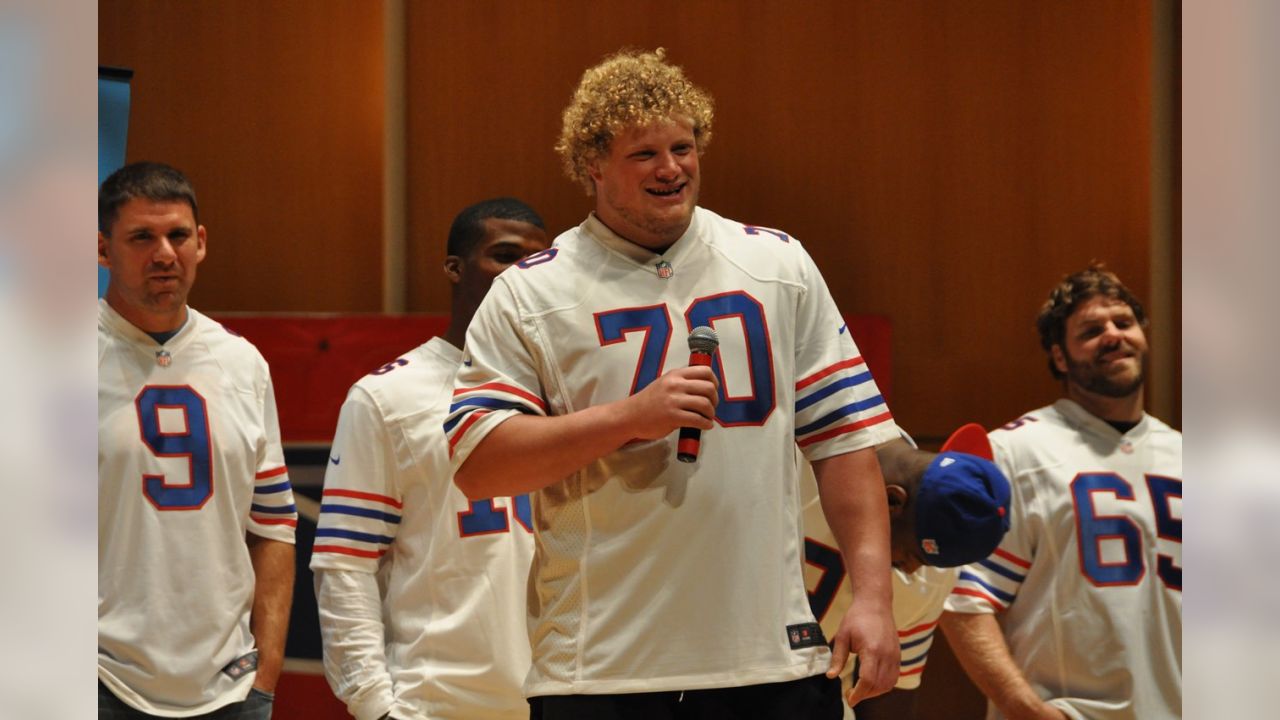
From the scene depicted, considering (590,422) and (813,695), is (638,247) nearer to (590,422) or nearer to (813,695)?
(590,422)

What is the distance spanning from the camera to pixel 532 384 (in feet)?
6.95

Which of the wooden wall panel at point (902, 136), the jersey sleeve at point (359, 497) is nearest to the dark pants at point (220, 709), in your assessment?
the jersey sleeve at point (359, 497)

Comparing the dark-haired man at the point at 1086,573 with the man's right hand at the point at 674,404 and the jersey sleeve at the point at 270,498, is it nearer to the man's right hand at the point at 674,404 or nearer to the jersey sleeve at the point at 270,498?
the jersey sleeve at the point at 270,498

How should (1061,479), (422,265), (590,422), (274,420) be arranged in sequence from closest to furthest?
1. (590,422)
2. (274,420)
3. (1061,479)
4. (422,265)

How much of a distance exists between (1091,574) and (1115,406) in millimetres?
518

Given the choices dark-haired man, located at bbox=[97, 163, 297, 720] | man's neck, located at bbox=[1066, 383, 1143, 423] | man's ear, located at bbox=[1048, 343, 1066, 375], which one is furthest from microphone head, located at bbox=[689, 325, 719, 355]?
man's ear, located at bbox=[1048, 343, 1066, 375]

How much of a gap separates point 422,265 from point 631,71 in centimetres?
265

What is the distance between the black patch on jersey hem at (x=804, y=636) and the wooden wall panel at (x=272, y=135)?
301 centimetres

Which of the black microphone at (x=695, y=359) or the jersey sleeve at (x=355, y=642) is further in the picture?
the jersey sleeve at (x=355, y=642)

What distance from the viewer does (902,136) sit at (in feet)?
16.0

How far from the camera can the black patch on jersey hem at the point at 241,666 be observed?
3.09 meters

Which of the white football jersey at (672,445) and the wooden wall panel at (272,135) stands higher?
the wooden wall panel at (272,135)

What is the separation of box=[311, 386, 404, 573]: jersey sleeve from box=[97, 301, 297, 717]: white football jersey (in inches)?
7.8
